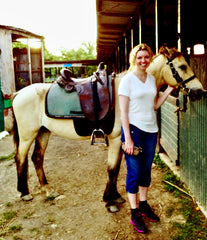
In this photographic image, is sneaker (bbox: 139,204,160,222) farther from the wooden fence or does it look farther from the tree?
the tree

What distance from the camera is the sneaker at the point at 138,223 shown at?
252 cm

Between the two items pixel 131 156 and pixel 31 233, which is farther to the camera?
pixel 31 233

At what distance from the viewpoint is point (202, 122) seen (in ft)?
8.74

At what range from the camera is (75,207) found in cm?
313

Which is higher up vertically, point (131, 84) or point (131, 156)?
point (131, 84)

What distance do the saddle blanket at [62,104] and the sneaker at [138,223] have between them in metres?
1.31

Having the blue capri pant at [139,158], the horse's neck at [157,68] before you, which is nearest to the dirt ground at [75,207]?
the blue capri pant at [139,158]

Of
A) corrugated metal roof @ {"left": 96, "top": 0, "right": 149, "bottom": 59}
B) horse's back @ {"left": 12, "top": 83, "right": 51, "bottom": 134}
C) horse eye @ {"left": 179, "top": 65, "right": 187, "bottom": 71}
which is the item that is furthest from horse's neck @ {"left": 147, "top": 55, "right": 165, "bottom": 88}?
corrugated metal roof @ {"left": 96, "top": 0, "right": 149, "bottom": 59}

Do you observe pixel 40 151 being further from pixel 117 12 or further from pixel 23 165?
pixel 117 12

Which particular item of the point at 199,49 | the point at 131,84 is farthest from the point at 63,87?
the point at 199,49

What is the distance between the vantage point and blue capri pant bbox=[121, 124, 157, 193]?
2352 millimetres

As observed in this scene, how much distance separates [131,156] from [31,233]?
141 cm

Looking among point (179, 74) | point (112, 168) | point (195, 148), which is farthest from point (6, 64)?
point (195, 148)

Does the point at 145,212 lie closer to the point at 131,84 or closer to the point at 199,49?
the point at 131,84
